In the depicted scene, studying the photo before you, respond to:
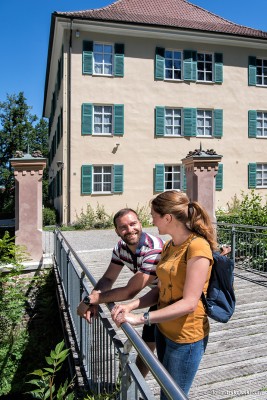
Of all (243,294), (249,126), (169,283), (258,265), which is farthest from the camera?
(249,126)

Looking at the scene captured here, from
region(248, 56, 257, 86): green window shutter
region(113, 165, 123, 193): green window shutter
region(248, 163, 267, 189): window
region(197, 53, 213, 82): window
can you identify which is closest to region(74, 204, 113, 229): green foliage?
region(113, 165, 123, 193): green window shutter

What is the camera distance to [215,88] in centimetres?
2259

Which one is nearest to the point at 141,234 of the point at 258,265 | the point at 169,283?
the point at 169,283

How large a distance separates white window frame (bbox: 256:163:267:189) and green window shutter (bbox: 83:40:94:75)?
1112 cm

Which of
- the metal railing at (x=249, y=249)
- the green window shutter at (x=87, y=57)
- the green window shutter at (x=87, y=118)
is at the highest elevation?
the green window shutter at (x=87, y=57)

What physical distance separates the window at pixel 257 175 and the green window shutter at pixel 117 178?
25.3 ft

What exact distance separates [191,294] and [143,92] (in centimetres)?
2004

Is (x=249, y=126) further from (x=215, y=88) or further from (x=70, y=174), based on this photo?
(x=70, y=174)

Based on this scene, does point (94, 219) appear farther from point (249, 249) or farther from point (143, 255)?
point (143, 255)

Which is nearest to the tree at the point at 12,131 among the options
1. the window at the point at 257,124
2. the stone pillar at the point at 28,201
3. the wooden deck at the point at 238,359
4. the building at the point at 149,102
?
the building at the point at 149,102

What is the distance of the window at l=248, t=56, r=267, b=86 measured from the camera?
23.2 m

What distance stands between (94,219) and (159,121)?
635cm

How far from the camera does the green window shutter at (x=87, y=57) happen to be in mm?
19984

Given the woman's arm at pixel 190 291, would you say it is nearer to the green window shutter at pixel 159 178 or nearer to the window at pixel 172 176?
the green window shutter at pixel 159 178
